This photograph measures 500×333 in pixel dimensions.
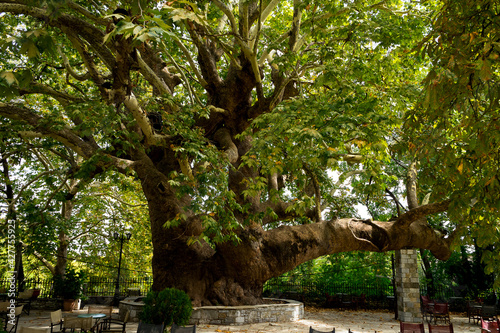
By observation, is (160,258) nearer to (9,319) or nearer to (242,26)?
(9,319)

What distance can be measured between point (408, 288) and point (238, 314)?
6080 mm

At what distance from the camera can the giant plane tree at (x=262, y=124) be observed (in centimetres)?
508

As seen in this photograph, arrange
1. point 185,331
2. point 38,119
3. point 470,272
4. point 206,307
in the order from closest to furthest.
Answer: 1. point 185,331
2. point 38,119
3. point 206,307
4. point 470,272

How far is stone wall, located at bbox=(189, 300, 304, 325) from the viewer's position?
31.6 ft

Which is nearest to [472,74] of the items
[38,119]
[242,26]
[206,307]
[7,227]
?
[242,26]

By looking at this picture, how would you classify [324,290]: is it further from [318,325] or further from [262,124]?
[262,124]

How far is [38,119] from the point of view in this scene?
8836mm

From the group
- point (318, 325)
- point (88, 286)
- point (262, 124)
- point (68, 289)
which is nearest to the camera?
point (262, 124)

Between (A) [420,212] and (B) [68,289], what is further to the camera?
(B) [68,289]

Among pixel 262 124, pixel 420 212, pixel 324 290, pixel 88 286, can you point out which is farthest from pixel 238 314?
pixel 88 286

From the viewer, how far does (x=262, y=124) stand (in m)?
8.38

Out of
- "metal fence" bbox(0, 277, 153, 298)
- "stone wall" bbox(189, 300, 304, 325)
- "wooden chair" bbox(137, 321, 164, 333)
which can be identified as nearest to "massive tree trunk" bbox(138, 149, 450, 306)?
"stone wall" bbox(189, 300, 304, 325)

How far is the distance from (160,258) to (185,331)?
4.79m

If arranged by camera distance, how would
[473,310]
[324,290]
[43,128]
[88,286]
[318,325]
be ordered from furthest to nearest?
[324,290] < [88,286] < [473,310] < [318,325] < [43,128]
